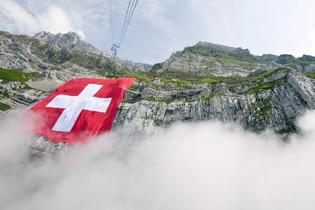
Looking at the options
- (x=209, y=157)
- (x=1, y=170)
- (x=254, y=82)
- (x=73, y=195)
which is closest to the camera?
(x=1, y=170)

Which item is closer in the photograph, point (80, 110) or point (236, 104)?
point (80, 110)

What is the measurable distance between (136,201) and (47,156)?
137 feet

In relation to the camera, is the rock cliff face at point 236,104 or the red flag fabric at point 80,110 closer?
the red flag fabric at point 80,110

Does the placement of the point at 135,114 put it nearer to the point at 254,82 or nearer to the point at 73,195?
the point at 254,82

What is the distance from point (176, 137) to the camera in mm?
96062

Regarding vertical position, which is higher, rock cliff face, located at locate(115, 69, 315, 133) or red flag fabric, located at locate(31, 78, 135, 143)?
rock cliff face, located at locate(115, 69, 315, 133)

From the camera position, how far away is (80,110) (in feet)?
231

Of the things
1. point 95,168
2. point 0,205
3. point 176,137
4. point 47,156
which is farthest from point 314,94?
point 0,205

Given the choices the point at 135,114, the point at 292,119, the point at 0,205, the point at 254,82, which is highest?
the point at 254,82

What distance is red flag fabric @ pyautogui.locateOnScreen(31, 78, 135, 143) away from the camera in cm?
6638

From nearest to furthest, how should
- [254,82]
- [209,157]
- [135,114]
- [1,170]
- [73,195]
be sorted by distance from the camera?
[135,114] < [1,170] < [254,82] < [209,157] < [73,195]

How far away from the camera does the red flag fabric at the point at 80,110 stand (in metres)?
66.4

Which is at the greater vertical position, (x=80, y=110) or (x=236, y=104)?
(x=236, y=104)

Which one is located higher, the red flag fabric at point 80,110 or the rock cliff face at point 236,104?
the rock cliff face at point 236,104
